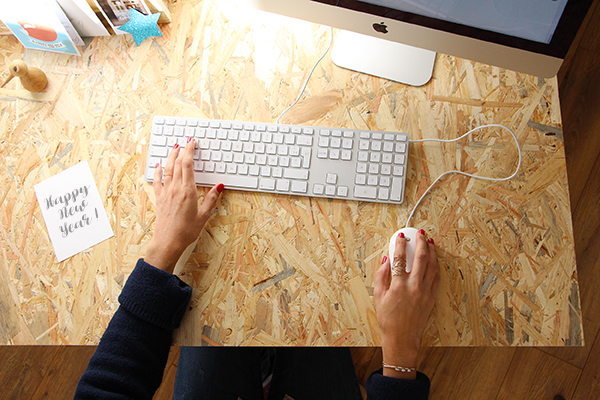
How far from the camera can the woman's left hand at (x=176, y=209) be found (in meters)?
0.71

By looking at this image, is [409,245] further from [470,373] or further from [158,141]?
[470,373]

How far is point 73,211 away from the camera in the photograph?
0.77 m

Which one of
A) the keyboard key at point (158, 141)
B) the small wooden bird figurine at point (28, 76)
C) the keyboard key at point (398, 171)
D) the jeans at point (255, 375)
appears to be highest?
the small wooden bird figurine at point (28, 76)

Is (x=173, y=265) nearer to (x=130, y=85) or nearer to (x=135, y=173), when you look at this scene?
(x=135, y=173)

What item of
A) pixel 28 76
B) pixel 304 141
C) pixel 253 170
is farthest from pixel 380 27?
pixel 28 76

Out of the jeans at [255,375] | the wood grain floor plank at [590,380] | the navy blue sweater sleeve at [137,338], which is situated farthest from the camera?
the wood grain floor plank at [590,380]

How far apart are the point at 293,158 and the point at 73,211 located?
0.48 meters

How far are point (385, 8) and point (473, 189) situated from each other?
395mm

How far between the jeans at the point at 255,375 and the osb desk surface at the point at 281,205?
1.05ft

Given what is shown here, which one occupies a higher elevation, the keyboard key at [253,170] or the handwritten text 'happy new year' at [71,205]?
the keyboard key at [253,170]

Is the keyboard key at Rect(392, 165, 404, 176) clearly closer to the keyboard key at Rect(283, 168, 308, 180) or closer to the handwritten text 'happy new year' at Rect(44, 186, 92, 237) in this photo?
the keyboard key at Rect(283, 168, 308, 180)

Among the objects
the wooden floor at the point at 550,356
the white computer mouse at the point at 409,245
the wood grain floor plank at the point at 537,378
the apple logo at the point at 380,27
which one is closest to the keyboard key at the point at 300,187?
the white computer mouse at the point at 409,245

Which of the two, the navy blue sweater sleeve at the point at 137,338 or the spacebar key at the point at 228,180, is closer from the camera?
the navy blue sweater sleeve at the point at 137,338

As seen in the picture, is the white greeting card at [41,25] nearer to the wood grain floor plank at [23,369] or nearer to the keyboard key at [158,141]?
the keyboard key at [158,141]
